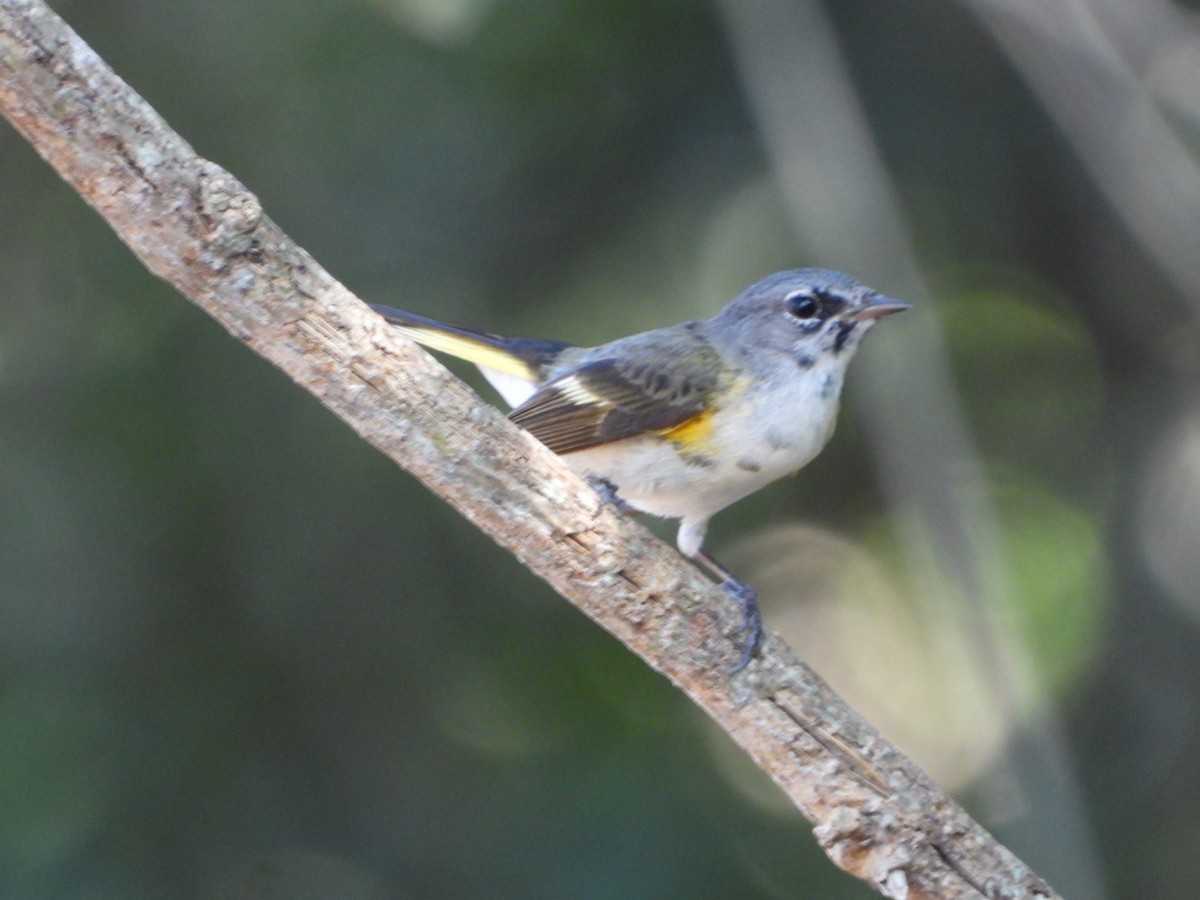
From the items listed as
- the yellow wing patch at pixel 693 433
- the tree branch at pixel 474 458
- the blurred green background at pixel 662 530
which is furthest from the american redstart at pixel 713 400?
the blurred green background at pixel 662 530

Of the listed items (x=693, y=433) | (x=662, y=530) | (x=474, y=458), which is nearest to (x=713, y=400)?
(x=693, y=433)

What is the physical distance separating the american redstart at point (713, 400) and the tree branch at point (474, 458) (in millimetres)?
267

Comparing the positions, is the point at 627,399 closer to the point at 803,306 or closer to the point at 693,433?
the point at 693,433

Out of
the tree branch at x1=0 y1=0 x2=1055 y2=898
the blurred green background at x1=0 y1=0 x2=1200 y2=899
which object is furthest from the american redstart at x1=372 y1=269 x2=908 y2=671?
the blurred green background at x1=0 y1=0 x2=1200 y2=899

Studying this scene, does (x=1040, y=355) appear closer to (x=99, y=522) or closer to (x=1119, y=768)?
(x=1119, y=768)

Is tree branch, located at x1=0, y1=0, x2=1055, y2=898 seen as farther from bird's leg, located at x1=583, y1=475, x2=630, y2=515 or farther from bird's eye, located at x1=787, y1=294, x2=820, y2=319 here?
bird's eye, located at x1=787, y1=294, x2=820, y2=319

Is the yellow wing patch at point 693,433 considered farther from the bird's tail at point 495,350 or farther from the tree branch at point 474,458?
the bird's tail at point 495,350

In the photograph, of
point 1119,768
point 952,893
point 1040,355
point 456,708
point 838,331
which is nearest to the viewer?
point 952,893

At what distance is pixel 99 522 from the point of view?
10.4ft

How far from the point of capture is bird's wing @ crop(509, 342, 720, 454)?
250 centimetres

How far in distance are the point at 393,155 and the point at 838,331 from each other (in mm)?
1523

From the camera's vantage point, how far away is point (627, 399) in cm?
257

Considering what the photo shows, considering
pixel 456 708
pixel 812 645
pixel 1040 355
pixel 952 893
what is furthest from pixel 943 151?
pixel 952 893

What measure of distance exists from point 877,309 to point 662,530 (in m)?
1.28
